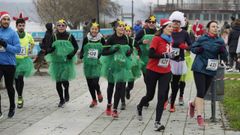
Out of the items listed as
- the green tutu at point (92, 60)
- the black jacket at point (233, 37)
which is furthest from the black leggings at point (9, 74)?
the black jacket at point (233, 37)

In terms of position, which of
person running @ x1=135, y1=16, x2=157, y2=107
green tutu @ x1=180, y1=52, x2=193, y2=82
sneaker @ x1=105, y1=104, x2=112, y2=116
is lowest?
sneaker @ x1=105, y1=104, x2=112, y2=116

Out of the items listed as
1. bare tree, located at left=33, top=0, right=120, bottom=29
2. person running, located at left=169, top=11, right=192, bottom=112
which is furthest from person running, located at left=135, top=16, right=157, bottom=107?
bare tree, located at left=33, top=0, right=120, bottom=29

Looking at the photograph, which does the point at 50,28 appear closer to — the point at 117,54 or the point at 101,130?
the point at 117,54

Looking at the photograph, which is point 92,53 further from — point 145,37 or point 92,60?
point 145,37

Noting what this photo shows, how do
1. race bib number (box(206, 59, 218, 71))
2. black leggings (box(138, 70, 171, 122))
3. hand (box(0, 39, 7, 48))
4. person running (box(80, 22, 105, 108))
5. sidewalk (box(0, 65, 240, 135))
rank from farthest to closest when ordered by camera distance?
person running (box(80, 22, 105, 108)) < hand (box(0, 39, 7, 48)) < race bib number (box(206, 59, 218, 71)) < black leggings (box(138, 70, 171, 122)) < sidewalk (box(0, 65, 240, 135))

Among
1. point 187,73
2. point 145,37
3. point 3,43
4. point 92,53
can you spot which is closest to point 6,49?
point 3,43

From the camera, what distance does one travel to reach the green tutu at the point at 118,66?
945cm

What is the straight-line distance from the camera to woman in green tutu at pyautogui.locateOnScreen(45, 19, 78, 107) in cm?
1057

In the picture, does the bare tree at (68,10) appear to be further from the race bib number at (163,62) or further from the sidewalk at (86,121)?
the race bib number at (163,62)

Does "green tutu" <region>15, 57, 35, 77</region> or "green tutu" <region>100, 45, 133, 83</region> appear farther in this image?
"green tutu" <region>15, 57, 35, 77</region>

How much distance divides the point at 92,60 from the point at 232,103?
130 inches

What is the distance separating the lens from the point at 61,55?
1055 centimetres

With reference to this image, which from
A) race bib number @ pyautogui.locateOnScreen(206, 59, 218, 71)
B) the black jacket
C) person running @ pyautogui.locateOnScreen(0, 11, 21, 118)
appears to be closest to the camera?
race bib number @ pyautogui.locateOnScreen(206, 59, 218, 71)

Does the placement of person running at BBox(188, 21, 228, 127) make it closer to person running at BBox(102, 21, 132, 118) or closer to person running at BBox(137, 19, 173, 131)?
person running at BBox(137, 19, 173, 131)
